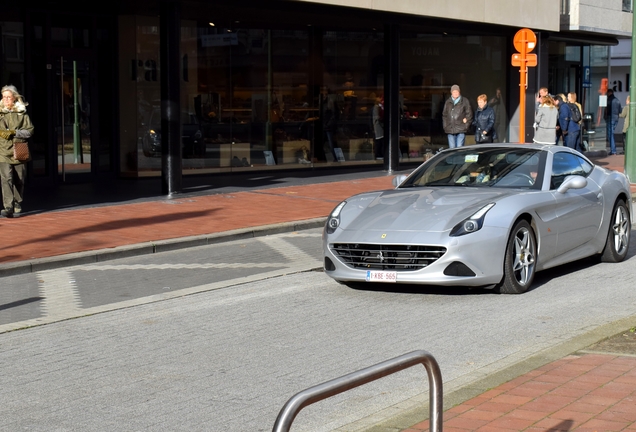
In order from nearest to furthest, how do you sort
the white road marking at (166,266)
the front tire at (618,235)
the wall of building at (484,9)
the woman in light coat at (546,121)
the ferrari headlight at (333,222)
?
the ferrari headlight at (333,222)
the front tire at (618,235)
the white road marking at (166,266)
the wall of building at (484,9)
the woman in light coat at (546,121)

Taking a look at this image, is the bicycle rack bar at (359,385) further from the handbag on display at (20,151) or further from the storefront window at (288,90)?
the storefront window at (288,90)

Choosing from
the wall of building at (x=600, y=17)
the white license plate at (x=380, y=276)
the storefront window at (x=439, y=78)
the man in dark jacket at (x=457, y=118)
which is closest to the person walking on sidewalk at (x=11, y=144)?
the white license plate at (x=380, y=276)

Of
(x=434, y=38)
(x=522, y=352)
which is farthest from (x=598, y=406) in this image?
(x=434, y=38)

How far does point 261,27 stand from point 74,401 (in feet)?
59.6

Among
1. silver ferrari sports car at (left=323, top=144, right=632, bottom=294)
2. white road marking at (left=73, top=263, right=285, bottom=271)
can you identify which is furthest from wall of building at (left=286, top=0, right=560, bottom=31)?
silver ferrari sports car at (left=323, top=144, right=632, bottom=294)

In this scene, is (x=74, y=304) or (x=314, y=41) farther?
(x=314, y=41)

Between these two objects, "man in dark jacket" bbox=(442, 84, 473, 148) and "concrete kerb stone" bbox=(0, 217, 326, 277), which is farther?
"man in dark jacket" bbox=(442, 84, 473, 148)

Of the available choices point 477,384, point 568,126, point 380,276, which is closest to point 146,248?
point 380,276

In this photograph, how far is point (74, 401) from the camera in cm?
584

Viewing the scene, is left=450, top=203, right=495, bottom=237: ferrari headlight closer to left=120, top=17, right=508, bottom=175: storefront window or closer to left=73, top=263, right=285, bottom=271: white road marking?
left=73, top=263, right=285, bottom=271: white road marking

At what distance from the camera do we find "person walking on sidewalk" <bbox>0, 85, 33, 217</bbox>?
14.1 meters

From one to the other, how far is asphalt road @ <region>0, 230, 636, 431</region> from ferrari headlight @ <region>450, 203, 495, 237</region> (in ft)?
2.11

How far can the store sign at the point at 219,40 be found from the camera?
2220 centimetres

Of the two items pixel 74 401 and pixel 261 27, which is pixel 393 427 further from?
pixel 261 27
